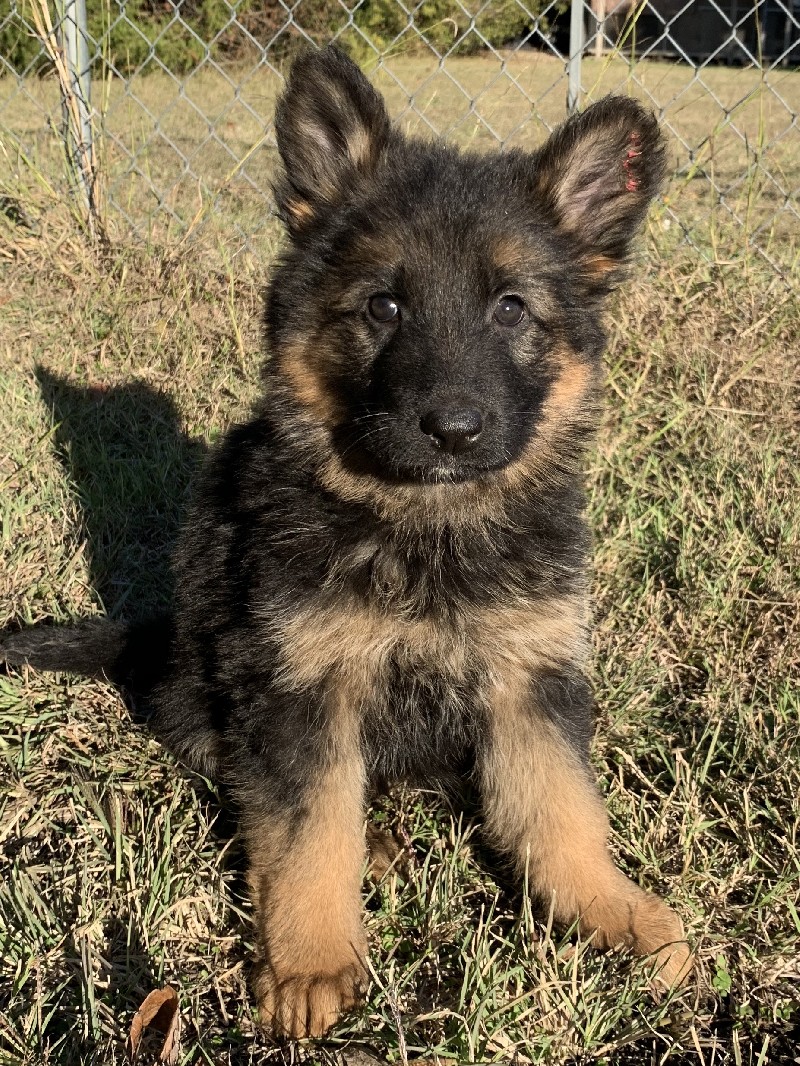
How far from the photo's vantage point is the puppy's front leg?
2486 millimetres

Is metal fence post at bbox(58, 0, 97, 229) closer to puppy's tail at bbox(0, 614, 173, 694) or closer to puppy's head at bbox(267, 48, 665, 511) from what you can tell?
puppy's tail at bbox(0, 614, 173, 694)

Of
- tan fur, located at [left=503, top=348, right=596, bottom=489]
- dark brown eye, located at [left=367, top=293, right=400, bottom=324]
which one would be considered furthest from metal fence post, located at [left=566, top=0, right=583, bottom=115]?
dark brown eye, located at [left=367, top=293, right=400, bottom=324]

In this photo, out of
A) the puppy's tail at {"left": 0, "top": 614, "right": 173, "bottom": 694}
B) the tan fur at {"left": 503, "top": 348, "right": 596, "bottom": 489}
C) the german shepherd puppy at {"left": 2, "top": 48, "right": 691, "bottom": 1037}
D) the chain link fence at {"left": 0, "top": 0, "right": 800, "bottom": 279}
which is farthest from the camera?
the chain link fence at {"left": 0, "top": 0, "right": 800, "bottom": 279}

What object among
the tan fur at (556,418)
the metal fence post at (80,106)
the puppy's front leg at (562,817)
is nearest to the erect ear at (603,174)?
the tan fur at (556,418)

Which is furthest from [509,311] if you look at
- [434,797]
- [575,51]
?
[575,51]

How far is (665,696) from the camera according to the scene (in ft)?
11.0

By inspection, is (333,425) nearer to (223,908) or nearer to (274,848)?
(274,848)

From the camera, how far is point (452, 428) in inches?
88.9

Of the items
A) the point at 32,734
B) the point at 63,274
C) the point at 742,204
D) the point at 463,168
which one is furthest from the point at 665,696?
the point at 742,204

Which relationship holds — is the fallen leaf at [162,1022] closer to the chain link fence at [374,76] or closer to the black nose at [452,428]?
the black nose at [452,428]

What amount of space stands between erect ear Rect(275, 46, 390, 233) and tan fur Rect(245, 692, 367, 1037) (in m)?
1.34

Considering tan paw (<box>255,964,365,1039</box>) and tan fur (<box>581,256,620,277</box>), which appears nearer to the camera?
tan paw (<box>255,964,365,1039</box>)

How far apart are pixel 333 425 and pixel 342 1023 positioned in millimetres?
1377

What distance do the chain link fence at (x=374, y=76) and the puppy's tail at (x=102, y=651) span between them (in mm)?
2313
